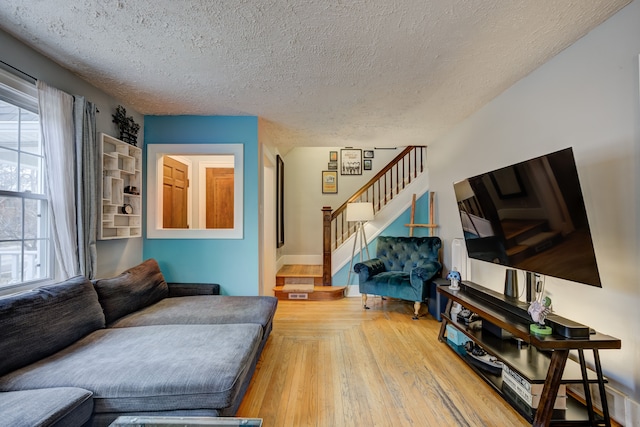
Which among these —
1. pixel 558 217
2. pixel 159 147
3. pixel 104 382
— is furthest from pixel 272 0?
pixel 159 147

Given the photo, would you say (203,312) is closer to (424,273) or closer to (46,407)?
(46,407)

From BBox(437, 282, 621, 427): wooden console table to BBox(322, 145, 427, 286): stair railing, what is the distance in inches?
91.2

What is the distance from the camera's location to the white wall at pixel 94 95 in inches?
75.5

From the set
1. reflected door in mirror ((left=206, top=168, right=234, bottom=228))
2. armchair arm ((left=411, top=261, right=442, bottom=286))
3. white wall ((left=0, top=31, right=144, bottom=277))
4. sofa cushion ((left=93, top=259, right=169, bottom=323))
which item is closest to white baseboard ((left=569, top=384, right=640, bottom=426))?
armchair arm ((left=411, top=261, right=442, bottom=286))

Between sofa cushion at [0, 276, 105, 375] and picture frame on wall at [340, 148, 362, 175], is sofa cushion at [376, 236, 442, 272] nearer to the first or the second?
picture frame on wall at [340, 148, 362, 175]

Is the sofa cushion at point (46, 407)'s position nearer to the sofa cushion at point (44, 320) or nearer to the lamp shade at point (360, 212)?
the sofa cushion at point (44, 320)

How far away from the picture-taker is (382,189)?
5.48m

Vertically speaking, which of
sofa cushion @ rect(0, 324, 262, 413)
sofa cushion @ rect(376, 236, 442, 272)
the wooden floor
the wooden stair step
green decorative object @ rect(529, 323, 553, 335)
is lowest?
the wooden floor

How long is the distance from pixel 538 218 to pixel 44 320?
10.0ft

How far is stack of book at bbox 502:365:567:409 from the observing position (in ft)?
5.89

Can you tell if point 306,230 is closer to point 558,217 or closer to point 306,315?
point 306,315

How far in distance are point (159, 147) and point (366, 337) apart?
10.1 feet

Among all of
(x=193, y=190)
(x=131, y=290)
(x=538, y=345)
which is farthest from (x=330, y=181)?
(x=538, y=345)

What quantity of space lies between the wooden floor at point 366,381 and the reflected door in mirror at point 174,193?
209 centimetres
